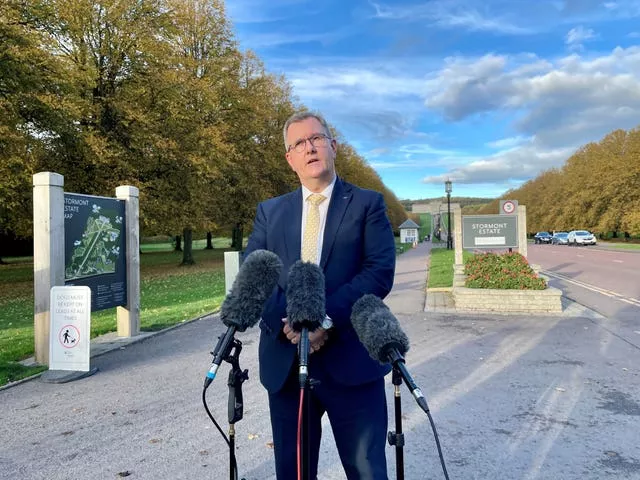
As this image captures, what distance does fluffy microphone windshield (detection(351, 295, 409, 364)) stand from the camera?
1771 millimetres

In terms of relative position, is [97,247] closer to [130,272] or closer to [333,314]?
[130,272]

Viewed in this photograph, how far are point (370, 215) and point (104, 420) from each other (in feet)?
12.1

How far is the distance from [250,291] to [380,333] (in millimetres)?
548

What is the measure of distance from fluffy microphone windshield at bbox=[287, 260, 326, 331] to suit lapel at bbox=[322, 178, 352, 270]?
25 centimetres

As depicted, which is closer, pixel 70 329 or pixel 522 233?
pixel 70 329

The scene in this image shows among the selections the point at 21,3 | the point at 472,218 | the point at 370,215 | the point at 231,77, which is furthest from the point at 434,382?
the point at 231,77

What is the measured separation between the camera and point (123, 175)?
19.6m

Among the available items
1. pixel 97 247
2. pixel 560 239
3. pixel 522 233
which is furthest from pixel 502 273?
pixel 560 239

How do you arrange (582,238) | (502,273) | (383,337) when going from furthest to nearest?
(582,238)
(502,273)
(383,337)

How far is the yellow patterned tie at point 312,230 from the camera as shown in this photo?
2172mm

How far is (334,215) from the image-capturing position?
7.15 ft

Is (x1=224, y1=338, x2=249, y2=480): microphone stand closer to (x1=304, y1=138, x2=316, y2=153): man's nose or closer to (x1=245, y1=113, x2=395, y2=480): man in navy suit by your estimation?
(x1=245, y1=113, x2=395, y2=480): man in navy suit

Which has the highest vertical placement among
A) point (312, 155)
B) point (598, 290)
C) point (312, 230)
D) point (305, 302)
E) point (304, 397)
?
point (312, 155)

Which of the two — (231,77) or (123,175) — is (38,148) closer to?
(123,175)
